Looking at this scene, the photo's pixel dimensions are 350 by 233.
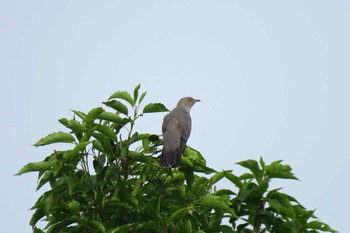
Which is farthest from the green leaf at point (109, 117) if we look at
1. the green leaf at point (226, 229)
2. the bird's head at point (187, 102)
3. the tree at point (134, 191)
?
the bird's head at point (187, 102)

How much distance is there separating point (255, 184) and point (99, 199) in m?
2.34

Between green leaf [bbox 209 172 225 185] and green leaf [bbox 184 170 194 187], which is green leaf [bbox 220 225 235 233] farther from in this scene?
green leaf [bbox 209 172 225 185]

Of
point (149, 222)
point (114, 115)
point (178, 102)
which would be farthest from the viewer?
point (178, 102)

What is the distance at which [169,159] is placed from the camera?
8617 millimetres

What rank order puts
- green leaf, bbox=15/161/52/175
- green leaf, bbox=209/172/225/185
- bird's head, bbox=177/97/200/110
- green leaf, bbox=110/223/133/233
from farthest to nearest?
1. bird's head, bbox=177/97/200/110
2. green leaf, bbox=209/172/225/185
3. green leaf, bbox=15/161/52/175
4. green leaf, bbox=110/223/133/233

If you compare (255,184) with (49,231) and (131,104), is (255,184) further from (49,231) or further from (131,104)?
(49,231)

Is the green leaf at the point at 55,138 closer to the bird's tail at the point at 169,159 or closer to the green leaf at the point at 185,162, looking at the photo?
the bird's tail at the point at 169,159

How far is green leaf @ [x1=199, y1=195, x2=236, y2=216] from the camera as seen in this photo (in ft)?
26.5

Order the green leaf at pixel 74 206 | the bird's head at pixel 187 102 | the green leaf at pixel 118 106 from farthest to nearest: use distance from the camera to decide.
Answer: the bird's head at pixel 187 102, the green leaf at pixel 118 106, the green leaf at pixel 74 206

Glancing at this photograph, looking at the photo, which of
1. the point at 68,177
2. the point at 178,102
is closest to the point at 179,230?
the point at 68,177

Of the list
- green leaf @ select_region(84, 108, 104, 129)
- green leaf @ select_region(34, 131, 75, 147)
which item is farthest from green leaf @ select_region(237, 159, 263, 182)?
green leaf @ select_region(34, 131, 75, 147)

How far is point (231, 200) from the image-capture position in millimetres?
8977

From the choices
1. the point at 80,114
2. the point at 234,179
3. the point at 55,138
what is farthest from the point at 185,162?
the point at 55,138

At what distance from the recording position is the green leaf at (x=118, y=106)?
8.74 metres
